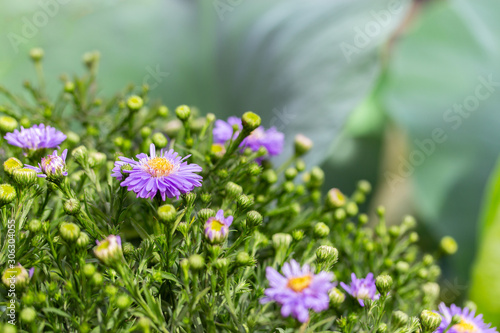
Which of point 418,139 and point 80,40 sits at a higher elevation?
point 418,139

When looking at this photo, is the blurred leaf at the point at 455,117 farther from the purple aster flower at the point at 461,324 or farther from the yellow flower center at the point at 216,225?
the yellow flower center at the point at 216,225

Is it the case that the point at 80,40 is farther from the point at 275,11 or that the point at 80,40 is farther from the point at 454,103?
the point at 454,103

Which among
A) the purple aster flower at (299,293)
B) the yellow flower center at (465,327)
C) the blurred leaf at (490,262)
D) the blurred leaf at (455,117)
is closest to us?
the purple aster flower at (299,293)

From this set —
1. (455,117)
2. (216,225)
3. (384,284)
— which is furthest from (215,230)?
(455,117)

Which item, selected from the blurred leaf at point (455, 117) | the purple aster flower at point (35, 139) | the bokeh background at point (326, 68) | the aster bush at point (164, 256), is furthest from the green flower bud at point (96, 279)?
the blurred leaf at point (455, 117)

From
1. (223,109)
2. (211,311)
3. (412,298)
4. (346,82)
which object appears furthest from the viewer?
(223,109)

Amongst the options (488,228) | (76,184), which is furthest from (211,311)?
(488,228)

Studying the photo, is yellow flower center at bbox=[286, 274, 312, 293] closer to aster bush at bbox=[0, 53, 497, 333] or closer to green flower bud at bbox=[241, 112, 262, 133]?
aster bush at bbox=[0, 53, 497, 333]
